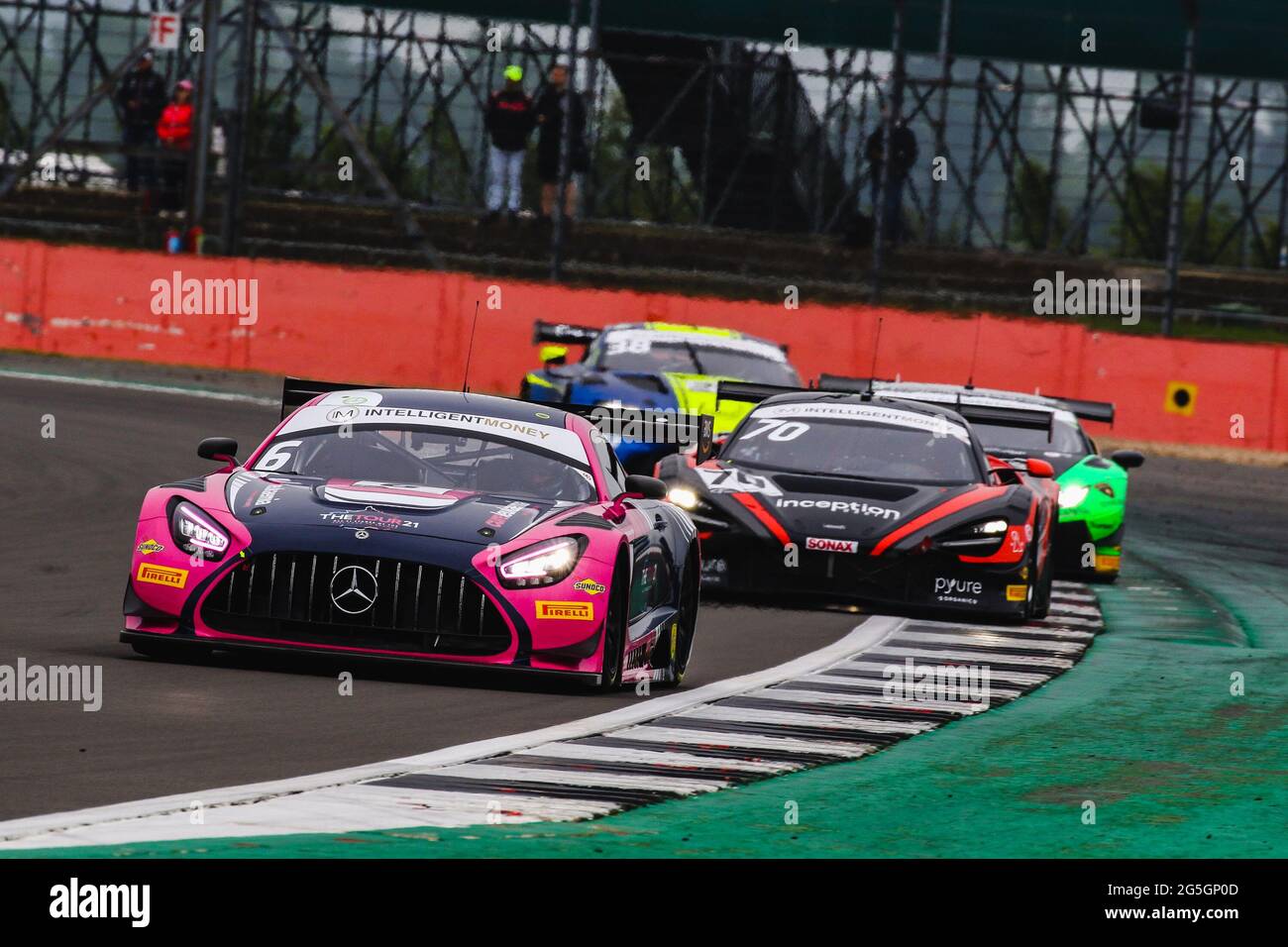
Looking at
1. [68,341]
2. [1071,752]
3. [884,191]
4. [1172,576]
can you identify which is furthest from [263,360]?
[1071,752]

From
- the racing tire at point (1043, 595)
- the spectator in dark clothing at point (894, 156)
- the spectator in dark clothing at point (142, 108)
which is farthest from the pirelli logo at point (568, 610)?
the spectator in dark clothing at point (142, 108)

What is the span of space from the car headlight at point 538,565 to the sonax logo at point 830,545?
4150 millimetres

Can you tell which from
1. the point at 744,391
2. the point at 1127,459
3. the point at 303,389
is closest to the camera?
the point at 303,389

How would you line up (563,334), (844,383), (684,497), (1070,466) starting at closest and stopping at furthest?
(684,497) < (1070,466) < (844,383) < (563,334)

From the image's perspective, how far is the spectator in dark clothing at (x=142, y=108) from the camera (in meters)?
32.9

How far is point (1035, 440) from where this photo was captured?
59.6ft

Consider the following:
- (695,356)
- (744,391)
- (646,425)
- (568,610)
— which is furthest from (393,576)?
(695,356)

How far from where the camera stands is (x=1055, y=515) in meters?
15.6

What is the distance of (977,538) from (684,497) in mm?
1633

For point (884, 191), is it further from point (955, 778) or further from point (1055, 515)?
point (955, 778)

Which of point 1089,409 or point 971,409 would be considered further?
point 1089,409

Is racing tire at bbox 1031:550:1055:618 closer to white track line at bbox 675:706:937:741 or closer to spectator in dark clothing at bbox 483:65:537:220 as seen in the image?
white track line at bbox 675:706:937:741

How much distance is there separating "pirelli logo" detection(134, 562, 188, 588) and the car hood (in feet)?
1.04

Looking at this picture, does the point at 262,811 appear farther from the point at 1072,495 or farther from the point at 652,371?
the point at 652,371
